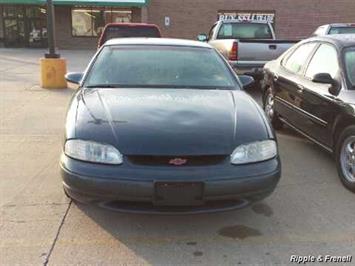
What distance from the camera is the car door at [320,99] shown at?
211 inches

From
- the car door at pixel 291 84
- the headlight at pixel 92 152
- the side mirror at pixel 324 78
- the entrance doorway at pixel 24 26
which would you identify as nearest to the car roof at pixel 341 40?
the car door at pixel 291 84

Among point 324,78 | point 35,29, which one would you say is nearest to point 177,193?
point 324,78

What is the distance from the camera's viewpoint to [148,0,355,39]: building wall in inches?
1125

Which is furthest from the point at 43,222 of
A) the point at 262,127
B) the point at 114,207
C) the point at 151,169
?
the point at 262,127

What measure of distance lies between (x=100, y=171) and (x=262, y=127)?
139cm

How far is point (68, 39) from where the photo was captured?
2931 cm

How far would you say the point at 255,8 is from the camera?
28688mm

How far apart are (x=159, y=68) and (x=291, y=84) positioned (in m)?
2.16

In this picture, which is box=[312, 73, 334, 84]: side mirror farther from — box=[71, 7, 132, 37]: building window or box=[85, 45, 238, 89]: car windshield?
box=[71, 7, 132, 37]: building window

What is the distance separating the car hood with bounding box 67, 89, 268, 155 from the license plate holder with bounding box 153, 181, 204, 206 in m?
0.24

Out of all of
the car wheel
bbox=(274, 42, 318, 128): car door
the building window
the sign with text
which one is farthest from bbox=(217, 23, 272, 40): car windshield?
the building window

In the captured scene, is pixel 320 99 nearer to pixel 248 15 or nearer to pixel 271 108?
pixel 271 108

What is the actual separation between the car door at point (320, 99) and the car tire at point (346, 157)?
0.89 feet

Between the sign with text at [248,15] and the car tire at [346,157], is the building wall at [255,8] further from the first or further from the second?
the car tire at [346,157]
